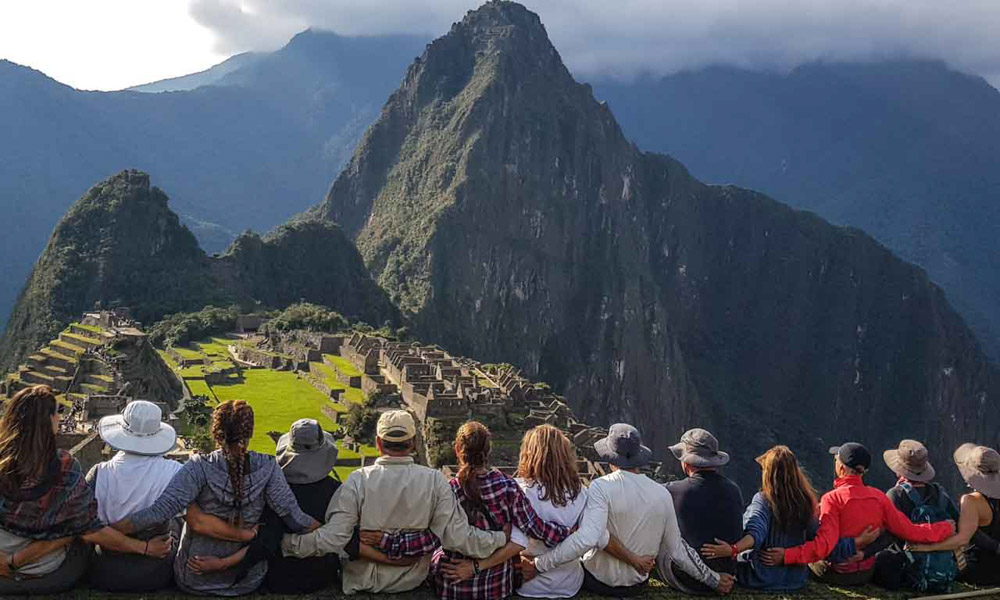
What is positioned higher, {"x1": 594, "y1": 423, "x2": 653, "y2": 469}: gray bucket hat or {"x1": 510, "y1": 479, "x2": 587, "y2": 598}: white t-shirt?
{"x1": 594, "y1": 423, "x2": 653, "y2": 469}: gray bucket hat

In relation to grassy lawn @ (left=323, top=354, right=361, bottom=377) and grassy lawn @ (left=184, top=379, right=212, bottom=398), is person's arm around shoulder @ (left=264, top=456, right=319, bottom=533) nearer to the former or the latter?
grassy lawn @ (left=184, top=379, right=212, bottom=398)

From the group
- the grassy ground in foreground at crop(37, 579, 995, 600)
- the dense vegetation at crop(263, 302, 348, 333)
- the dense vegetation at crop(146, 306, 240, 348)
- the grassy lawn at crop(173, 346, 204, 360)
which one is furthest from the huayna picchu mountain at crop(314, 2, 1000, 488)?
the grassy ground in foreground at crop(37, 579, 995, 600)

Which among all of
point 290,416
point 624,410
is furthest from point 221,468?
point 624,410

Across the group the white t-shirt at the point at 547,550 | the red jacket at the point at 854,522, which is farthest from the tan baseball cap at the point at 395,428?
the red jacket at the point at 854,522

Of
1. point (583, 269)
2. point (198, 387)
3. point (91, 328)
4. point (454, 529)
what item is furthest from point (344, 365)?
point (583, 269)

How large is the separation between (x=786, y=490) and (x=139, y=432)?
513 cm

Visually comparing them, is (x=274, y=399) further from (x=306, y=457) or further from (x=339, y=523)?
(x=339, y=523)

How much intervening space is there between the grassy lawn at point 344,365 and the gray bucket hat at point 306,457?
102ft

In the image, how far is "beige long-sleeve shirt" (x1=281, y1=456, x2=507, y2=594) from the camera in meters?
6.34

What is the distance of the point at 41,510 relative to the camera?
595 centimetres

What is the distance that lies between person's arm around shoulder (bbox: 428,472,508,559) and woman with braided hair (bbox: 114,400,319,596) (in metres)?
0.97

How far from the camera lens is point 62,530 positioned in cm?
607

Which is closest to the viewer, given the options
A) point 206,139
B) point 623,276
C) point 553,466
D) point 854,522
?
point 553,466

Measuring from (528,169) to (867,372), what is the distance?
63071 millimetres
